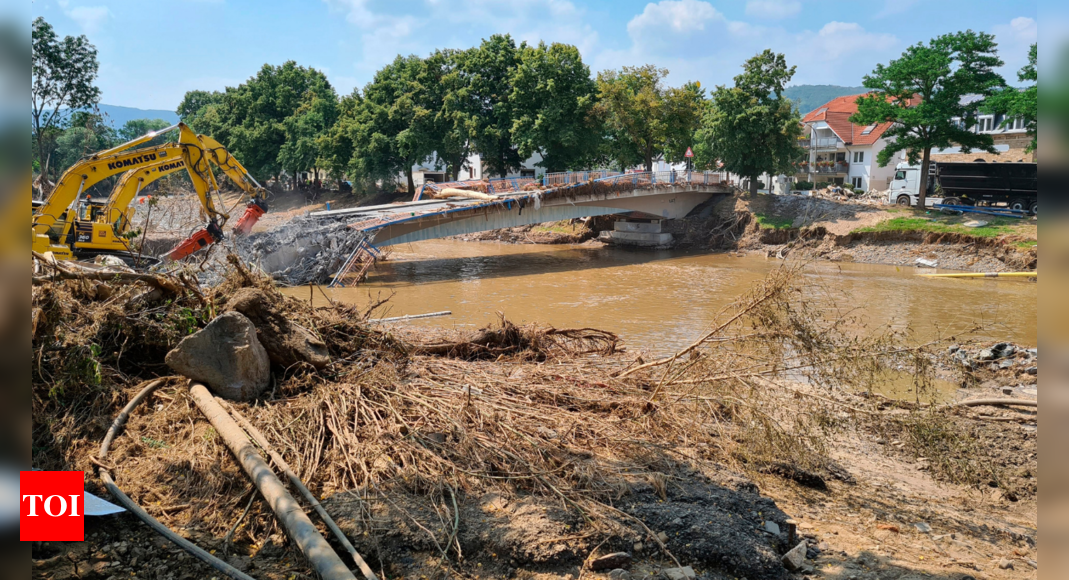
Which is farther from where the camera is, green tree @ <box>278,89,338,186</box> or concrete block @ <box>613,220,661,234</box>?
green tree @ <box>278,89,338,186</box>

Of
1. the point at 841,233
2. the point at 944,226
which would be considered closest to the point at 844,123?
the point at 841,233

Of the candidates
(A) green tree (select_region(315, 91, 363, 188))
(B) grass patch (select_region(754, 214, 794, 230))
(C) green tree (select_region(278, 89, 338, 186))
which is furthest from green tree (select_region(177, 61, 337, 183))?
(B) grass patch (select_region(754, 214, 794, 230))

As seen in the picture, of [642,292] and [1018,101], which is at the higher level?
[1018,101]

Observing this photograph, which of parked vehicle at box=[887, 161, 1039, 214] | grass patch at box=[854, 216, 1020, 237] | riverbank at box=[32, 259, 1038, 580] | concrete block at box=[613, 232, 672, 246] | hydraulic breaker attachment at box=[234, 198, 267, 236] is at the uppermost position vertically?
parked vehicle at box=[887, 161, 1039, 214]

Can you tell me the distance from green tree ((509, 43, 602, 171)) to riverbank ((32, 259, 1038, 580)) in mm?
29177

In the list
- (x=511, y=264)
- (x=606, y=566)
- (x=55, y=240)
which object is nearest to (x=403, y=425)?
(x=606, y=566)

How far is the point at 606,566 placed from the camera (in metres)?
4.27

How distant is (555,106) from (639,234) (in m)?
8.93

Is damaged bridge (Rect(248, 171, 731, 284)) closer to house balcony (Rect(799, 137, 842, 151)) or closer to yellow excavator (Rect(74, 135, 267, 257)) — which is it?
yellow excavator (Rect(74, 135, 267, 257))

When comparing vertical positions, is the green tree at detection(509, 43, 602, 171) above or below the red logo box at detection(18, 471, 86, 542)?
above

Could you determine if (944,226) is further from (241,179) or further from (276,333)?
(276,333)

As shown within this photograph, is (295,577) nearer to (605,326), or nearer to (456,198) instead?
(605,326)

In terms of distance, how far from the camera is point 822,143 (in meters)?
50.4

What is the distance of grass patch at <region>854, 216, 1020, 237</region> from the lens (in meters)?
24.5
